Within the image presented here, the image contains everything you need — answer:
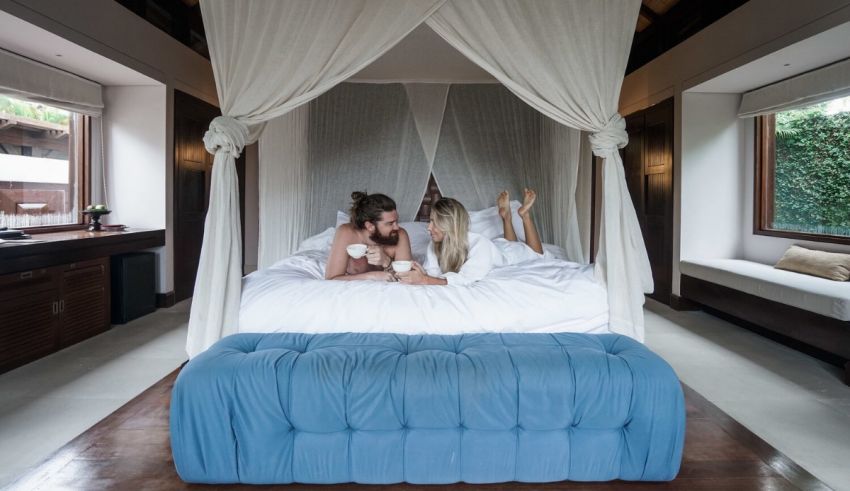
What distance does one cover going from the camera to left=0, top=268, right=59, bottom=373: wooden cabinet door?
9.91ft

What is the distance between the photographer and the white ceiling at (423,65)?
3506 mm

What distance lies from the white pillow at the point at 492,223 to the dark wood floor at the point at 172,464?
186 centimetres

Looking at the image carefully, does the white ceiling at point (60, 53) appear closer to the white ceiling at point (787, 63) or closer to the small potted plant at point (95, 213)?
the small potted plant at point (95, 213)

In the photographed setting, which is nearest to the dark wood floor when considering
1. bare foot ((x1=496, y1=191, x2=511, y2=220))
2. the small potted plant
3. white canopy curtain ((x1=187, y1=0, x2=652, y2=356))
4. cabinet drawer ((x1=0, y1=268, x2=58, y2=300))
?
white canopy curtain ((x1=187, y1=0, x2=652, y2=356))

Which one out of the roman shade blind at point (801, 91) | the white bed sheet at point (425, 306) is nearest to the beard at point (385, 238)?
the white bed sheet at point (425, 306)

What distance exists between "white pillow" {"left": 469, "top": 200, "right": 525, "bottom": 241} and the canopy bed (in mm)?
23

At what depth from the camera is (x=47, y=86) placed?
157 inches

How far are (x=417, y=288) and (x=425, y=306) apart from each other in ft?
0.58

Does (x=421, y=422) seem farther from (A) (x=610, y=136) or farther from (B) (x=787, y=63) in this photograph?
(B) (x=787, y=63)

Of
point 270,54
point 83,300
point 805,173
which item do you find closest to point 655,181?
point 805,173

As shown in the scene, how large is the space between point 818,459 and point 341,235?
8.03 ft

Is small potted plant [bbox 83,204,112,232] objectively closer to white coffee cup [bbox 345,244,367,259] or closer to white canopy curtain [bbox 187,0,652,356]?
white canopy curtain [bbox 187,0,652,356]

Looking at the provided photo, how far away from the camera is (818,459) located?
6.76 ft

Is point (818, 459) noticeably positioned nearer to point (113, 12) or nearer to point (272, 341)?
point (272, 341)
